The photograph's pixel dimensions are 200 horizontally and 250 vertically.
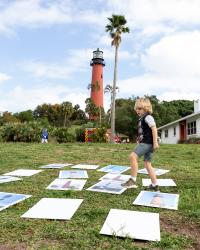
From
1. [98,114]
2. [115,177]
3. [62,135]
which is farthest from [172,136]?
[115,177]

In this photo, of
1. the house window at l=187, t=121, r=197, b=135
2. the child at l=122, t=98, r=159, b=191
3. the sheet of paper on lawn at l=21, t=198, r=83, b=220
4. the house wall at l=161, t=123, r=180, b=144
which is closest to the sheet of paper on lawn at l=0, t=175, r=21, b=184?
the sheet of paper on lawn at l=21, t=198, r=83, b=220

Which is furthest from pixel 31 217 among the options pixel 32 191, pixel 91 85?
pixel 91 85

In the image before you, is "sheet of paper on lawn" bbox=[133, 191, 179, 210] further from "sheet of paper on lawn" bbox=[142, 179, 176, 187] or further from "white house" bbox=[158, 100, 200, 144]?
"white house" bbox=[158, 100, 200, 144]

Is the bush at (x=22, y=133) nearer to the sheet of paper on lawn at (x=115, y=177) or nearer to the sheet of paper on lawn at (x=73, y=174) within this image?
the sheet of paper on lawn at (x=73, y=174)

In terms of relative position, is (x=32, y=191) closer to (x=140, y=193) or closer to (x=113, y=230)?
(x=140, y=193)

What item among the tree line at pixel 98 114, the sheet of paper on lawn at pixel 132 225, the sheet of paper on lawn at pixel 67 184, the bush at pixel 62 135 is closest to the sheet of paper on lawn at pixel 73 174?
the sheet of paper on lawn at pixel 67 184

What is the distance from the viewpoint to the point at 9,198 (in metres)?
5.20

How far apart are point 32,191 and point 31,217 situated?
158cm

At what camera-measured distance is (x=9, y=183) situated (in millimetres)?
6547

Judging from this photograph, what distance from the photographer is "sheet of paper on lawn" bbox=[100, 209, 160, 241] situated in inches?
146

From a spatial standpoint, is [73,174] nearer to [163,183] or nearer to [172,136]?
[163,183]

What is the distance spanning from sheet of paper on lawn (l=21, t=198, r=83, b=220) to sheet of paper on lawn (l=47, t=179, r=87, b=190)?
859 millimetres

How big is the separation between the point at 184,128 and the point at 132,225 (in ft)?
121

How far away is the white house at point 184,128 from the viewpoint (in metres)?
35.5
